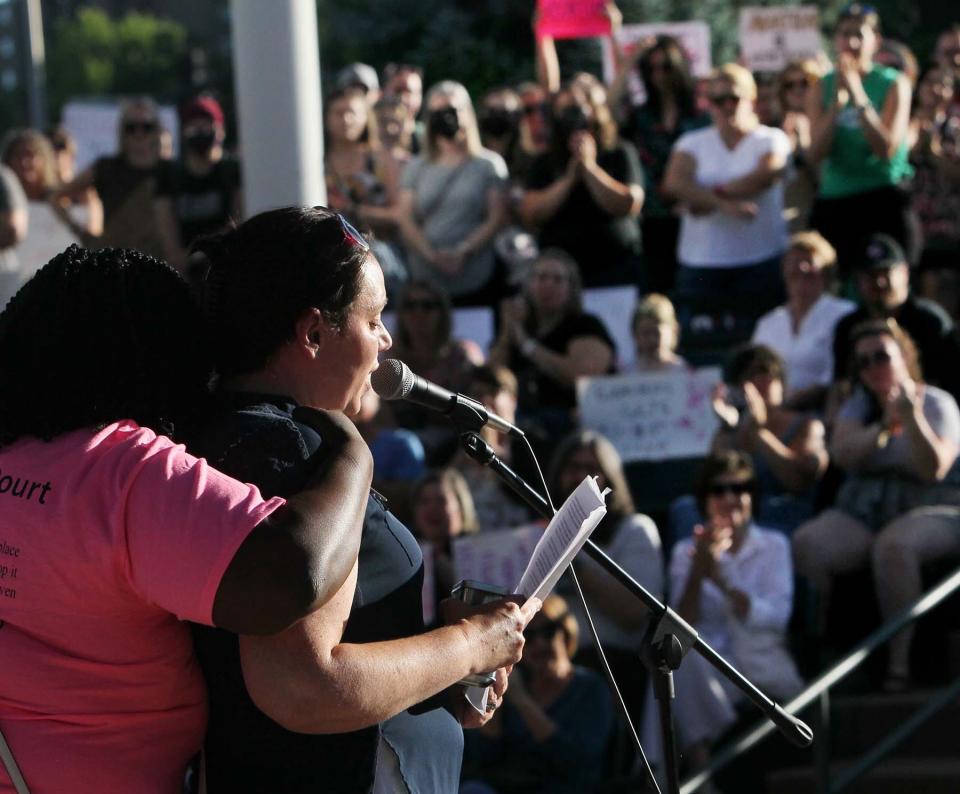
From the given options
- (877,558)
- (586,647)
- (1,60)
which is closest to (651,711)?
(586,647)

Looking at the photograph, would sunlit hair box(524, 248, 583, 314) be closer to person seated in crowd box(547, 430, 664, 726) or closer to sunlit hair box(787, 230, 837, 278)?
sunlit hair box(787, 230, 837, 278)

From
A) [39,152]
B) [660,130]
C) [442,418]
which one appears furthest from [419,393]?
[39,152]

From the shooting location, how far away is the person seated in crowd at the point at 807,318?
7.44 m

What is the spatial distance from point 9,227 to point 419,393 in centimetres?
598

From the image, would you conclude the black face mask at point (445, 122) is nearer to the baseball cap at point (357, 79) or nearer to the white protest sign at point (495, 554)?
the baseball cap at point (357, 79)

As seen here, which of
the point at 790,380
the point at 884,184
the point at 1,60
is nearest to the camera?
the point at 790,380

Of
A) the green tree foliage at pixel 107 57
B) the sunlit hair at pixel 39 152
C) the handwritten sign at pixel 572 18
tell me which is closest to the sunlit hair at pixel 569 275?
the handwritten sign at pixel 572 18

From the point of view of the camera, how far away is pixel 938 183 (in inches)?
332

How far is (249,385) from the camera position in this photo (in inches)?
93.2

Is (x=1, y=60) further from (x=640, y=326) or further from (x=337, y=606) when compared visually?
(x=337, y=606)

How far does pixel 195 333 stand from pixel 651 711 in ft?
14.1

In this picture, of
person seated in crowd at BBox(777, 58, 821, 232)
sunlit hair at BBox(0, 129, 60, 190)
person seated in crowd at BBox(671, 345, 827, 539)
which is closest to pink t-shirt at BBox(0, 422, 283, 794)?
person seated in crowd at BBox(671, 345, 827, 539)

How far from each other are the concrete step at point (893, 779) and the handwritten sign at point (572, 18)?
17.3ft

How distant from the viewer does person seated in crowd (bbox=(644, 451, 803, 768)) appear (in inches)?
245
